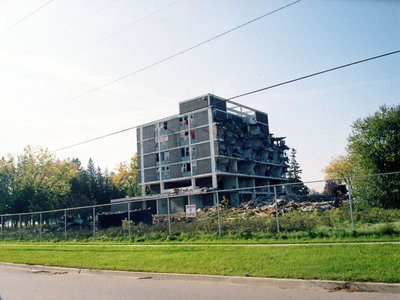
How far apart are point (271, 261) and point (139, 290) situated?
391 cm

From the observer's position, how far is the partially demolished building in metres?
65.4

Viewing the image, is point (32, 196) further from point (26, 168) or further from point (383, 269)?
point (383, 269)

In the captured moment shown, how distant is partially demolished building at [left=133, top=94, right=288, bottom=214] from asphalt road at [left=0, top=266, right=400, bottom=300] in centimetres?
5145

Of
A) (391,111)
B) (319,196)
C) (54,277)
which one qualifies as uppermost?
(391,111)

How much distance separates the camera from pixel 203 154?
6662 cm

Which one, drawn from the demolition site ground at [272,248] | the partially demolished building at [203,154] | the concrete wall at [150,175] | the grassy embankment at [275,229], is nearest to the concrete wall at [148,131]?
the partially demolished building at [203,154]

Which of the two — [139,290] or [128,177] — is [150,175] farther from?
[139,290]

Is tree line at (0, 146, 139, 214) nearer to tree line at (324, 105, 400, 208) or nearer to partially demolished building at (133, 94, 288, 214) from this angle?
partially demolished building at (133, 94, 288, 214)

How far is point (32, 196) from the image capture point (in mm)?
59188

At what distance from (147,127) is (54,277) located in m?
64.9

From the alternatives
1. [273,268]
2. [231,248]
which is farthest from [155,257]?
[273,268]

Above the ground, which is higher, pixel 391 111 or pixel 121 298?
pixel 391 111

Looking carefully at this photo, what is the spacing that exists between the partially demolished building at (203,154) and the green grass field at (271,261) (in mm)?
47976

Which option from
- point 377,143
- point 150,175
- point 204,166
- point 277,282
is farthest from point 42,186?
point 277,282
